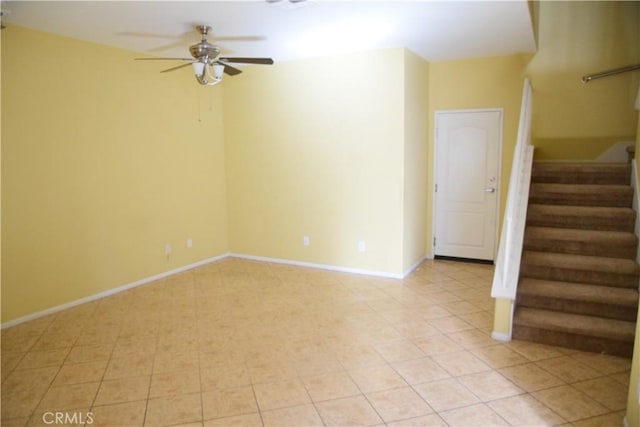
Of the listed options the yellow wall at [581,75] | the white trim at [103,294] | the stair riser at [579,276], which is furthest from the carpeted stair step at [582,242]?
the white trim at [103,294]

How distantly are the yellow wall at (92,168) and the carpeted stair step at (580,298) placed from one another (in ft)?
12.8

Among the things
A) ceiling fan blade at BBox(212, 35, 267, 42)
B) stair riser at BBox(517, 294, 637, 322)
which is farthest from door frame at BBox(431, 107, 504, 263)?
ceiling fan blade at BBox(212, 35, 267, 42)

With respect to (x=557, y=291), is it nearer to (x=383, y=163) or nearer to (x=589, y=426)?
(x=589, y=426)

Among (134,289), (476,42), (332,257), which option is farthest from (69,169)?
(476,42)

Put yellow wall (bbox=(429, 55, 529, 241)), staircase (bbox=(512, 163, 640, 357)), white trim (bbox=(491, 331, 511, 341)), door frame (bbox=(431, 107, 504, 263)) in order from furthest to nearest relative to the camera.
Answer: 1. door frame (bbox=(431, 107, 504, 263))
2. yellow wall (bbox=(429, 55, 529, 241))
3. white trim (bbox=(491, 331, 511, 341))
4. staircase (bbox=(512, 163, 640, 357))

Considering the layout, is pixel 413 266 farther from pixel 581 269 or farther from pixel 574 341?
pixel 574 341

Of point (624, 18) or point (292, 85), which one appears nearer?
point (624, 18)

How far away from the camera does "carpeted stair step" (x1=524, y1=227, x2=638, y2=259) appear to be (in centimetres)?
355

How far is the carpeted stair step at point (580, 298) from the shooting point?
124 inches

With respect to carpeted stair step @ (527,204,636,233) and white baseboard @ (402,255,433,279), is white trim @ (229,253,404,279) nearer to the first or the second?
white baseboard @ (402,255,433,279)

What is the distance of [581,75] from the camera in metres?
4.93

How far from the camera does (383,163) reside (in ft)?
15.5

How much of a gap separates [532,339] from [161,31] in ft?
13.3

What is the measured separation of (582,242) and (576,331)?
974mm
